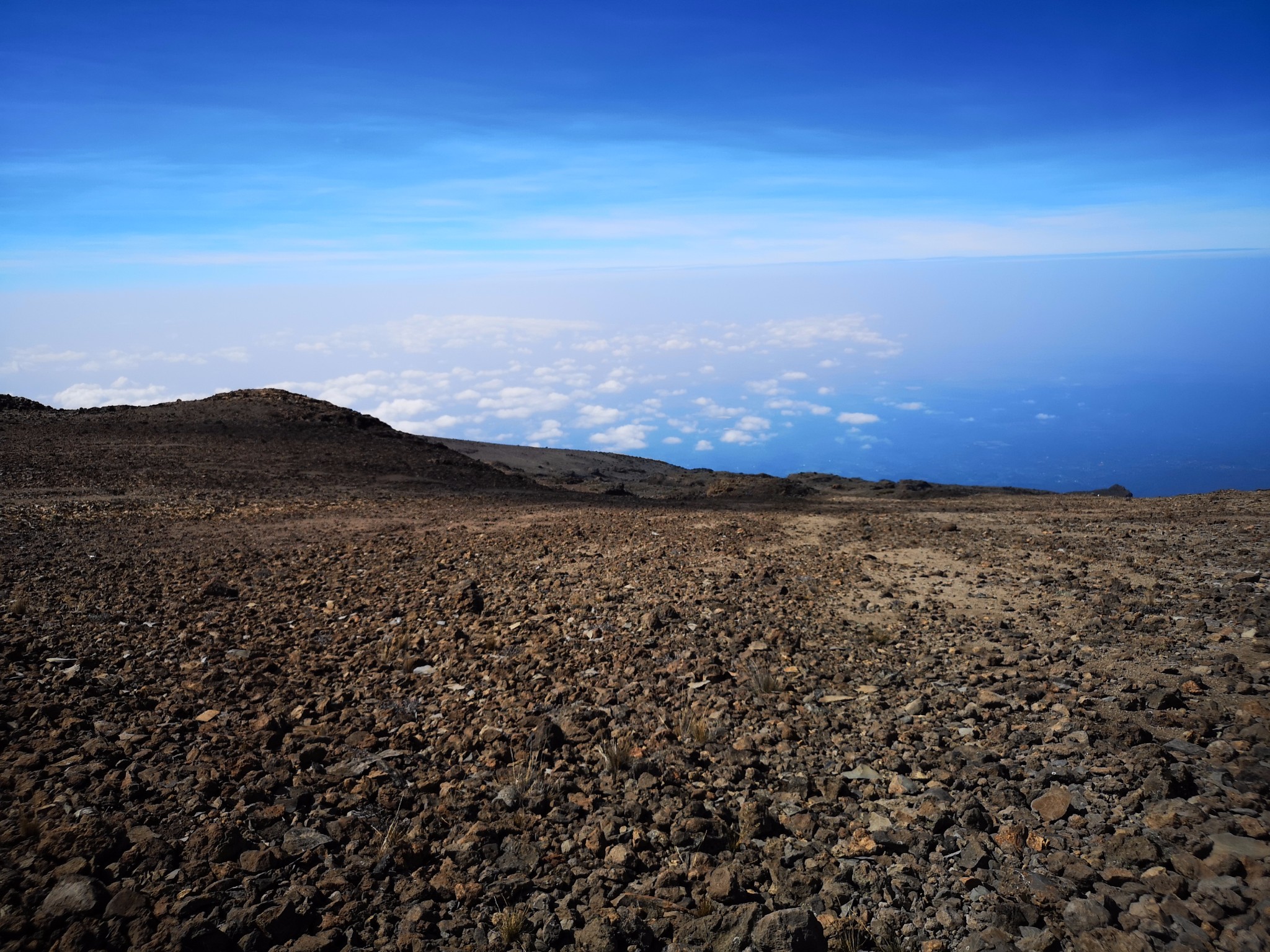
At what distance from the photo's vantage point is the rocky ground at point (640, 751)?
3191 millimetres

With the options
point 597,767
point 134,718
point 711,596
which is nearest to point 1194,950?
point 597,767

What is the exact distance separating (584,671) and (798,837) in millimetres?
2331

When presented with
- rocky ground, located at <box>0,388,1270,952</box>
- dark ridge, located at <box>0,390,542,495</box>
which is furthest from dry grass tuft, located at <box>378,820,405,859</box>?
dark ridge, located at <box>0,390,542,495</box>

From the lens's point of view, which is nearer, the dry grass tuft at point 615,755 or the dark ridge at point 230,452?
the dry grass tuft at point 615,755

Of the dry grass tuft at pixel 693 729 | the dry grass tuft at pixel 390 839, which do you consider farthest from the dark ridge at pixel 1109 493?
the dry grass tuft at pixel 390 839

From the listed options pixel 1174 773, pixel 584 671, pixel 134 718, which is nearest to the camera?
pixel 1174 773

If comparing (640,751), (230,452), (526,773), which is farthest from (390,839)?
(230,452)

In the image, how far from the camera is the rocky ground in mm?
3191

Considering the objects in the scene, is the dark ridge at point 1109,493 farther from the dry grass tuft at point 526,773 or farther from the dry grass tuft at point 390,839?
the dry grass tuft at point 390,839

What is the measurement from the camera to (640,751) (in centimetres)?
459

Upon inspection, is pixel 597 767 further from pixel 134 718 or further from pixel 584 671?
pixel 134 718

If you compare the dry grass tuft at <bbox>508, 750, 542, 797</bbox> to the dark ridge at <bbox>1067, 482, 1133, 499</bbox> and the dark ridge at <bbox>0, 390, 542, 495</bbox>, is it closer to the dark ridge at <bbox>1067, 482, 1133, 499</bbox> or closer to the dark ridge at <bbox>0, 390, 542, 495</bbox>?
the dark ridge at <bbox>0, 390, 542, 495</bbox>

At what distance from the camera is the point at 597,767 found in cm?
443

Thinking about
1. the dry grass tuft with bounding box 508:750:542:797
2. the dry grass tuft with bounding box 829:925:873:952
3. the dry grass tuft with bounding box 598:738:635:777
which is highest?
the dry grass tuft with bounding box 598:738:635:777
